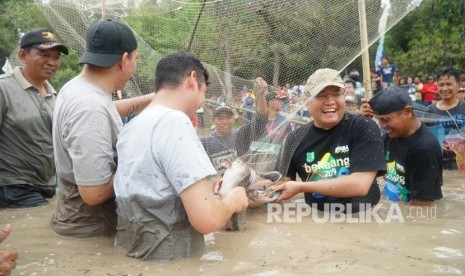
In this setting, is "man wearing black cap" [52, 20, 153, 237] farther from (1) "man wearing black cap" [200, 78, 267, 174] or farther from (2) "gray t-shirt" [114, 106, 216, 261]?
(1) "man wearing black cap" [200, 78, 267, 174]

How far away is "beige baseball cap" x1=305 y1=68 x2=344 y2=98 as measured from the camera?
359cm

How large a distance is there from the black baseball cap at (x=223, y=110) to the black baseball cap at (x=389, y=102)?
1229 millimetres

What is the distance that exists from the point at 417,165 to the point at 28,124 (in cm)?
328

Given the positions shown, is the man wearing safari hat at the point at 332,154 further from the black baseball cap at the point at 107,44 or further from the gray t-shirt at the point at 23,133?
the gray t-shirt at the point at 23,133

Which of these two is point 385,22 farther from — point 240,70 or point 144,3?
point 144,3

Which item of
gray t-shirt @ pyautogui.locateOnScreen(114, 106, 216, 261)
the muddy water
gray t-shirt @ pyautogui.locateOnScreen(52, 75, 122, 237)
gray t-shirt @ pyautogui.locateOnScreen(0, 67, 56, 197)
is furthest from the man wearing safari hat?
gray t-shirt @ pyautogui.locateOnScreen(0, 67, 56, 197)

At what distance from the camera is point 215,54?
4.28 metres

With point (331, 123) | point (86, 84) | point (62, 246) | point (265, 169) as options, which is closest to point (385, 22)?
point (331, 123)

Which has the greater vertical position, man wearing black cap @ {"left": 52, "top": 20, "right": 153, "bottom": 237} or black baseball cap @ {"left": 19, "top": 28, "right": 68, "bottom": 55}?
black baseball cap @ {"left": 19, "top": 28, "right": 68, "bottom": 55}

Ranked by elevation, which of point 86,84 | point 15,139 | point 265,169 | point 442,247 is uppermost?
point 86,84

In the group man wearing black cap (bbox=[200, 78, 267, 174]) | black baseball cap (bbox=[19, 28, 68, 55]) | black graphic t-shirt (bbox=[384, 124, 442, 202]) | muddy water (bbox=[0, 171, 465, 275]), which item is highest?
black baseball cap (bbox=[19, 28, 68, 55])

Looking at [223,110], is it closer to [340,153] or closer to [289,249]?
[340,153]

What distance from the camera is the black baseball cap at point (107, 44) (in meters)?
2.76

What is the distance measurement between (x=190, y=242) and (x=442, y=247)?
1.61m
